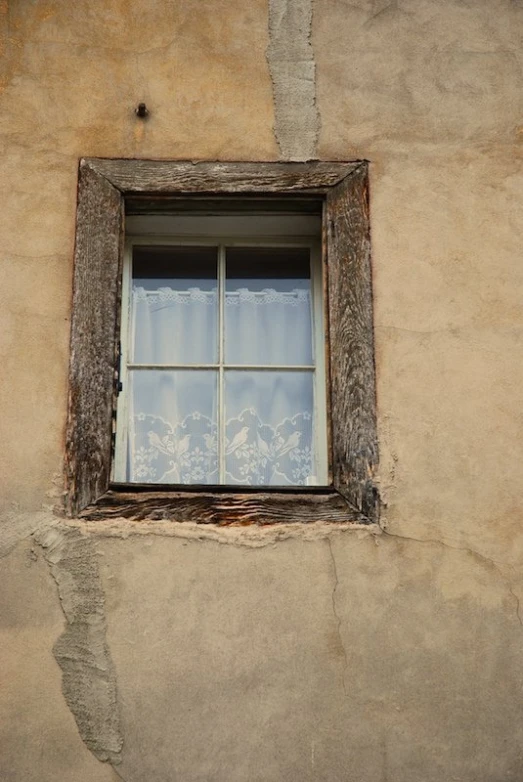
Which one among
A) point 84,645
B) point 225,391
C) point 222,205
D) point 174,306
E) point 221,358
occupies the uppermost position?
point 222,205

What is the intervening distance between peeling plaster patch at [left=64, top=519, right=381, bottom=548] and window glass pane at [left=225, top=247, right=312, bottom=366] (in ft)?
2.60

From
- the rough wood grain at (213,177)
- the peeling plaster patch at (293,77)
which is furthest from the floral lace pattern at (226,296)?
the peeling plaster patch at (293,77)

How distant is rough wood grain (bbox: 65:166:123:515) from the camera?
12.4 ft

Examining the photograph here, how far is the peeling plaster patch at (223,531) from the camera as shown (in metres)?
3.70

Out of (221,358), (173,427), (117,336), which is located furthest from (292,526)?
(117,336)

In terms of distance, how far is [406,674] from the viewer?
3.55 meters

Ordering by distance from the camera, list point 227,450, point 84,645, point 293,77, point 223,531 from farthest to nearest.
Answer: point 293,77 < point 227,450 < point 223,531 < point 84,645

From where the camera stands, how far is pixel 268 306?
438 centimetres

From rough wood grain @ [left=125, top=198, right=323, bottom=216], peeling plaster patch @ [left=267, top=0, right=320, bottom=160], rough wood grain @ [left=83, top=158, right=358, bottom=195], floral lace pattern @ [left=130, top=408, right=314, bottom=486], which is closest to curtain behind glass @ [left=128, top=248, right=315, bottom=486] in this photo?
floral lace pattern @ [left=130, top=408, right=314, bottom=486]

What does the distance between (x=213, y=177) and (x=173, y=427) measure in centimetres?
93

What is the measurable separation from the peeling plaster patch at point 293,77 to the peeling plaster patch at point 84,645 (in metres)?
1.65

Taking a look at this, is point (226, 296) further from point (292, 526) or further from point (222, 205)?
point (292, 526)

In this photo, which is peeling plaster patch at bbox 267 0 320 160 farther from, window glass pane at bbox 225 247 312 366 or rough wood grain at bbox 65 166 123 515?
rough wood grain at bbox 65 166 123 515

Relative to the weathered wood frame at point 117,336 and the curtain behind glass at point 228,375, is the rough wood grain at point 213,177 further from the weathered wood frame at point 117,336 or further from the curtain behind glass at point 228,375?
the curtain behind glass at point 228,375
